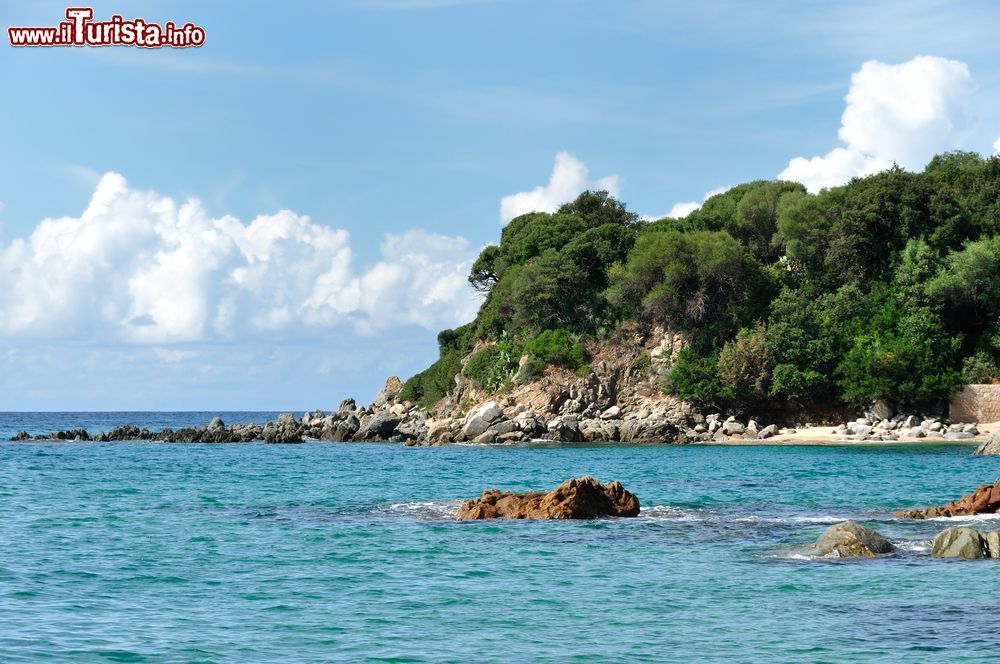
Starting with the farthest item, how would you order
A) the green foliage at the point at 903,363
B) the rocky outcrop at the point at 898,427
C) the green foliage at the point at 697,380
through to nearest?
the green foliage at the point at 697,380
the green foliage at the point at 903,363
the rocky outcrop at the point at 898,427

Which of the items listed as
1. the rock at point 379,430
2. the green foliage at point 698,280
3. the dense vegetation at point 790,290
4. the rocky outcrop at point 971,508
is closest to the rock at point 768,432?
the dense vegetation at point 790,290

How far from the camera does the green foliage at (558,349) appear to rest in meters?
74.2

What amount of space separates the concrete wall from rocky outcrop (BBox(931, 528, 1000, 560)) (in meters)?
46.1

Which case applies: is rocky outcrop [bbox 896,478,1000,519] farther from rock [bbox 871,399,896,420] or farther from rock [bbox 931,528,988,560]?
rock [bbox 871,399,896,420]

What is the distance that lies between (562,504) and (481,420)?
41771mm

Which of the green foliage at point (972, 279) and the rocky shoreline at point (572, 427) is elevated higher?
the green foliage at point (972, 279)

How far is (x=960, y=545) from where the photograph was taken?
20.2 m

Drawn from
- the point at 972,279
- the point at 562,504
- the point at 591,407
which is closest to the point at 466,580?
the point at 562,504

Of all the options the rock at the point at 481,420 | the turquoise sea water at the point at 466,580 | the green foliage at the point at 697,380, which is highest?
the green foliage at the point at 697,380

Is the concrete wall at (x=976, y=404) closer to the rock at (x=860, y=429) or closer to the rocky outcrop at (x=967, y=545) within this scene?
the rock at (x=860, y=429)

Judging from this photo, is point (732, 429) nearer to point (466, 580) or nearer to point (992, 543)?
point (992, 543)

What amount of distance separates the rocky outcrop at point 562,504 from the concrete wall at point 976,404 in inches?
1679

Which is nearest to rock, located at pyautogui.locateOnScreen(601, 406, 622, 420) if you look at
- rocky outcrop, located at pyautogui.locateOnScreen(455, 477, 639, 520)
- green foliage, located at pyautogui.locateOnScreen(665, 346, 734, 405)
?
green foliage, located at pyautogui.locateOnScreen(665, 346, 734, 405)

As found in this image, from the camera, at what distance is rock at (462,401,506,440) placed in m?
68.1
